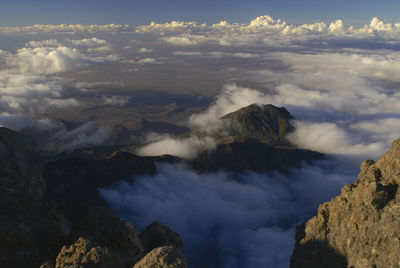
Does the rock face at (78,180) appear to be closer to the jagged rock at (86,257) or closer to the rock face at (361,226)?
the rock face at (361,226)

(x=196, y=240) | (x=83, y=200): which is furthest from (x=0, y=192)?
(x=83, y=200)

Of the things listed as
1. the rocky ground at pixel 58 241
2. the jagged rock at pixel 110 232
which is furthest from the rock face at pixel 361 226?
the jagged rock at pixel 110 232

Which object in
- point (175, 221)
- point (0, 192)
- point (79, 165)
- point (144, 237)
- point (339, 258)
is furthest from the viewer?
point (79, 165)

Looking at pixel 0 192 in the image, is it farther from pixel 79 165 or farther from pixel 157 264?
pixel 79 165

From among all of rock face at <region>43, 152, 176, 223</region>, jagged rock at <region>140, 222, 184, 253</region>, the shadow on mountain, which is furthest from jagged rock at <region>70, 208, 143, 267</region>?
rock face at <region>43, 152, 176, 223</region>

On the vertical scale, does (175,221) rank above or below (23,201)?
below

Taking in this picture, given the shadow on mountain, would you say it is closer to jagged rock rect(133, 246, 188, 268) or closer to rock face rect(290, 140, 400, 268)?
rock face rect(290, 140, 400, 268)
